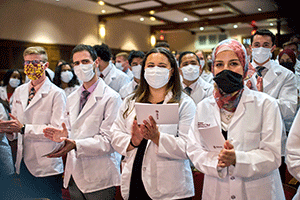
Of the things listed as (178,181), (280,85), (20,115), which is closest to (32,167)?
(20,115)

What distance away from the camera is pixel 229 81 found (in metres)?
1.60

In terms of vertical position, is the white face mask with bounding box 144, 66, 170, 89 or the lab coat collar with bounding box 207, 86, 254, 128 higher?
the white face mask with bounding box 144, 66, 170, 89

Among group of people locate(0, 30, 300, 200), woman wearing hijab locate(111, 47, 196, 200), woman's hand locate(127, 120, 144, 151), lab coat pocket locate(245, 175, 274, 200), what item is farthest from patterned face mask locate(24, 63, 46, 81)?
lab coat pocket locate(245, 175, 274, 200)

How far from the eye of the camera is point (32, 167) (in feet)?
8.49

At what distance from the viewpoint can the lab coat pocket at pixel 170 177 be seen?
1.81 metres

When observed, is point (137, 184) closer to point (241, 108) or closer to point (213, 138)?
point (213, 138)

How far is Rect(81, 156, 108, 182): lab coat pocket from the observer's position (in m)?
2.25

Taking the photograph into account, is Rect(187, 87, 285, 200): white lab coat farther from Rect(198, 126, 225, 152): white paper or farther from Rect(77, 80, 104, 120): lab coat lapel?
Rect(77, 80, 104, 120): lab coat lapel

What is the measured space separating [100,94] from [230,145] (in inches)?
51.6

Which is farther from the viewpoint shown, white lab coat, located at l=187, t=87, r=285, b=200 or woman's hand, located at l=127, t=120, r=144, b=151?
woman's hand, located at l=127, t=120, r=144, b=151

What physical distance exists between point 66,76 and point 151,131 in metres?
3.80

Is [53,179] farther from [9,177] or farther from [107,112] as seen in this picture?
[107,112]

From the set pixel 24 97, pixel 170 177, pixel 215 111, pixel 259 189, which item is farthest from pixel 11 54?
pixel 259 189

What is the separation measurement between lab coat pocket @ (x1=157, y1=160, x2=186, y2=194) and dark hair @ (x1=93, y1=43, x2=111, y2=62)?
111 inches
